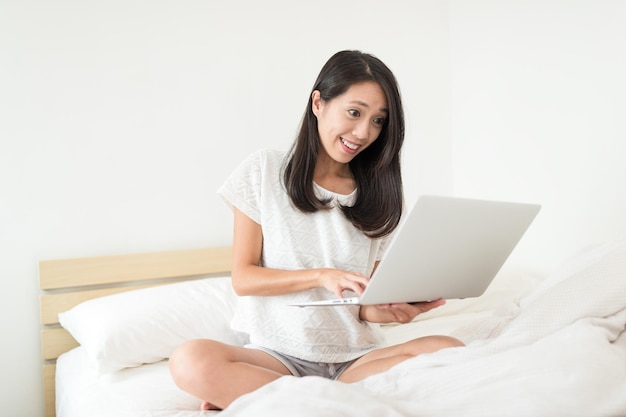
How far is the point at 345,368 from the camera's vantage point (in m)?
1.59

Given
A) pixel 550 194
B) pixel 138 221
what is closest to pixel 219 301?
pixel 138 221

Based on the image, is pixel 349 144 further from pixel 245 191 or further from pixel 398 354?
pixel 398 354

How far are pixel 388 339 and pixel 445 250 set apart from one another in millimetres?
836

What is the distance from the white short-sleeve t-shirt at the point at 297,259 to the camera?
157 cm

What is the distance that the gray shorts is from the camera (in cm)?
153

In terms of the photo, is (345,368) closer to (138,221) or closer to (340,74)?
(340,74)

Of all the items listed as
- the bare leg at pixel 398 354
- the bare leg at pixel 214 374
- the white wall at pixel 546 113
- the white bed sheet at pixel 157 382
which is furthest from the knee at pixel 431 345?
the white wall at pixel 546 113

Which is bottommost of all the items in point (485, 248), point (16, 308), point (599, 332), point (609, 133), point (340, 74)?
point (16, 308)

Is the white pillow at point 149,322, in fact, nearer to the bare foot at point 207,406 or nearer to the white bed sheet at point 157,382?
the white bed sheet at point 157,382

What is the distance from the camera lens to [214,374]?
133 centimetres

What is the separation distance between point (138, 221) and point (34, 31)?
72 cm

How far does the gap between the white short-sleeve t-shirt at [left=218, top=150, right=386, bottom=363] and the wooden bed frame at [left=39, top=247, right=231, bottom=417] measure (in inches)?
31.4

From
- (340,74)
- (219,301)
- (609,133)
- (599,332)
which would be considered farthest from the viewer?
(609,133)

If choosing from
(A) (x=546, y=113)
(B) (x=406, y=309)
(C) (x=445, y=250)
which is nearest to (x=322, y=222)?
(B) (x=406, y=309)
